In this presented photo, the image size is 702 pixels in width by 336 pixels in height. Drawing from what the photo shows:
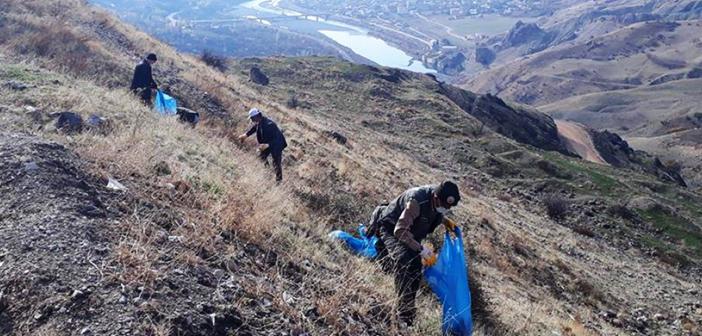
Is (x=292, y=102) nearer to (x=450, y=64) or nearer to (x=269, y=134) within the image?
(x=269, y=134)

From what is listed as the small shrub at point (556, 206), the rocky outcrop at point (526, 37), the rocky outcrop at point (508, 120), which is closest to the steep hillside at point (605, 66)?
the rocky outcrop at point (526, 37)

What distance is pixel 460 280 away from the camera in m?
5.64

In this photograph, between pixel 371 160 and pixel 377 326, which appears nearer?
pixel 377 326

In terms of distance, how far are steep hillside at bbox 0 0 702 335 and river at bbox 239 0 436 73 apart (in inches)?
3602

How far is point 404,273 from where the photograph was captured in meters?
5.41

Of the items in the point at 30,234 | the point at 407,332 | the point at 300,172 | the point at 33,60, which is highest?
the point at 30,234

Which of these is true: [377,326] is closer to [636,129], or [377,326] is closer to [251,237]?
[251,237]

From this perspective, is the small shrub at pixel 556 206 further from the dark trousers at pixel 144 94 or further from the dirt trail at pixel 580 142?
the dirt trail at pixel 580 142

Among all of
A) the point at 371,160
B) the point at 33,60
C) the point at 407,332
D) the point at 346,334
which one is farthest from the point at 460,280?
the point at 371,160

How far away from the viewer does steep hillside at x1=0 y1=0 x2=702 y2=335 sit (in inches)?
157

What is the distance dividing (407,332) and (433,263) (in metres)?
0.91

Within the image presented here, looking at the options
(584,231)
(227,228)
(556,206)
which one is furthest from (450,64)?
(227,228)

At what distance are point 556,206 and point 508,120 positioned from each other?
2366 cm

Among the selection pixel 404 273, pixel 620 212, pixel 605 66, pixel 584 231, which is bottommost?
pixel 605 66
